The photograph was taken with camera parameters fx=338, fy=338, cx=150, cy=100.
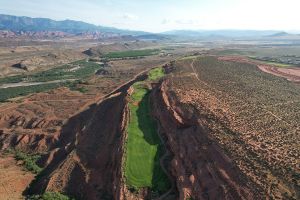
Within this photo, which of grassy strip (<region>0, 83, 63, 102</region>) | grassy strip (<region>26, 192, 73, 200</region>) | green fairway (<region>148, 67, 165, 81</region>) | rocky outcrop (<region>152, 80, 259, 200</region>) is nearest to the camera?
rocky outcrop (<region>152, 80, 259, 200</region>)

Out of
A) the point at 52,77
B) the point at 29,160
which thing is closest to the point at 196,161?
the point at 29,160

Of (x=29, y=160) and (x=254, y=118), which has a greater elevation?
(x=254, y=118)

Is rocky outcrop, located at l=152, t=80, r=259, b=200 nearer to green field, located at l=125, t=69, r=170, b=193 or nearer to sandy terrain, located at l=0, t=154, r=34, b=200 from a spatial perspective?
green field, located at l=125, t=69, r=170, b=193

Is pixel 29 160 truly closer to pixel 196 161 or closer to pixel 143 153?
pixel 143 153

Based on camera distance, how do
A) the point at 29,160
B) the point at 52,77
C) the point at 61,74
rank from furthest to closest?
the point at 61,74 < the point at 52,77 < the point at 29,160

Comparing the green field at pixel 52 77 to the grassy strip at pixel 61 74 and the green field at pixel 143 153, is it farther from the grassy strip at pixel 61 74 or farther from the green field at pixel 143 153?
the green field at pixel 143 153

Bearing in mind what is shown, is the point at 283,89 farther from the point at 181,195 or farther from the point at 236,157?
the point at 181,195

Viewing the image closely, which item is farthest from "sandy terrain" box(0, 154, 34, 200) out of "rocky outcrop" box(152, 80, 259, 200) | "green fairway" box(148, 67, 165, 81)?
"green fairway" box(148, 67, 165, 81)
